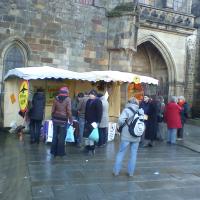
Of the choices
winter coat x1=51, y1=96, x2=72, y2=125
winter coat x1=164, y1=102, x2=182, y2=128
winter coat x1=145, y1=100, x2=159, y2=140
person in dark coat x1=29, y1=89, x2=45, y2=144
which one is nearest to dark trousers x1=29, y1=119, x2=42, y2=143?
person in dark coat x1=29, y1=89, x2=45, y2=144

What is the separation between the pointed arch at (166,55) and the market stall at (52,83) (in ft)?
22.2

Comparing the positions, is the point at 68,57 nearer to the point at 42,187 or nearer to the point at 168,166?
the point at 168,166

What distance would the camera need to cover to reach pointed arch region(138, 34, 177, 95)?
19.4 metres

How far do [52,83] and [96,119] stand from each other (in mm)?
4266

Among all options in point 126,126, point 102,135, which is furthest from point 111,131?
point 126,126

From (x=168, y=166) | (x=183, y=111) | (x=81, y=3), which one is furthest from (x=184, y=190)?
(x=81, y=3)

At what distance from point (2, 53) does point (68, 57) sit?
2704mm

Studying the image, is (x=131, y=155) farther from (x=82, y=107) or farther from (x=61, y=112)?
(x=82, y=107)

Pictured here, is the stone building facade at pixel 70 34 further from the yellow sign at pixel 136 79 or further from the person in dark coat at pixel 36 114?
the person in dark coat at pixel 36 114

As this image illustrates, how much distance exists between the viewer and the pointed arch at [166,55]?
1941 cm

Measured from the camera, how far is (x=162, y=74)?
20984 millimetres

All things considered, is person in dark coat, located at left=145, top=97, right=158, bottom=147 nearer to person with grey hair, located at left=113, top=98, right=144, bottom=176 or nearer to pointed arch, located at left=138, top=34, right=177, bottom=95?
person with grey hair, located at left=113, top=98, right=144, bottom=176

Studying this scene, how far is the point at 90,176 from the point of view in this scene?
702 centimetres

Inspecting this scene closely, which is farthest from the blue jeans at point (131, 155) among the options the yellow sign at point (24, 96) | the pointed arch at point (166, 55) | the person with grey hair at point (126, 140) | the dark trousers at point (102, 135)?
the pointed arch at point (166, 55)
